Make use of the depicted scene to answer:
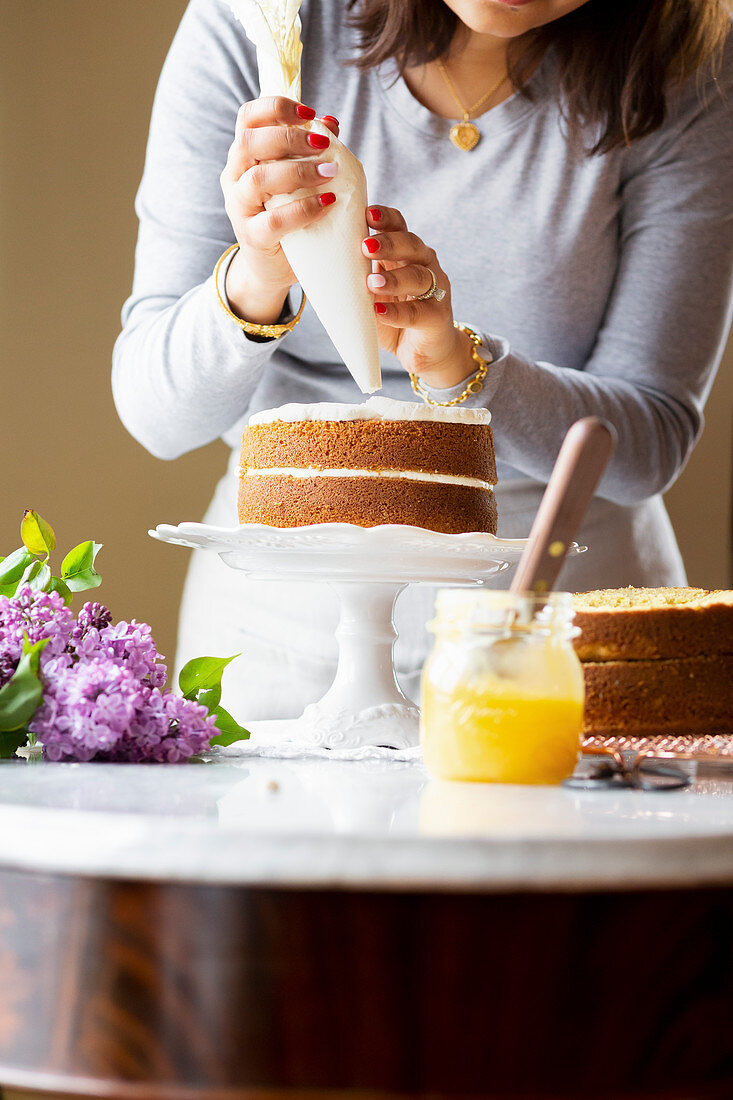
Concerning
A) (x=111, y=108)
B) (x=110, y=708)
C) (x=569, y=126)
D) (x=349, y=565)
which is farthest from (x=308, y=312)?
(x=111, y=108)

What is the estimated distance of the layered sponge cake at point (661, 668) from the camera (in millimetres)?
750

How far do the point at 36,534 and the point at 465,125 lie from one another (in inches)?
31.1

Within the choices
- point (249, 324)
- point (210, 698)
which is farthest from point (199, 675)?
point (249, 324)

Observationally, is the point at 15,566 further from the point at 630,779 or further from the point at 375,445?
the point at 630,779

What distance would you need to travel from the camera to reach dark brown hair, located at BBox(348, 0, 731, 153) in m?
1.31

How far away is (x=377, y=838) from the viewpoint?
43 centimetres

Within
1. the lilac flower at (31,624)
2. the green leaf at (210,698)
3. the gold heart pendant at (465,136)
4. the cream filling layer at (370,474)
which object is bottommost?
the green leaf at (210,698)

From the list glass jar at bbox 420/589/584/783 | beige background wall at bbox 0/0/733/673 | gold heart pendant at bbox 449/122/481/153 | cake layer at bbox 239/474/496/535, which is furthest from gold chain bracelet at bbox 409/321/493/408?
beige background wall at bbox 0/0/733/673

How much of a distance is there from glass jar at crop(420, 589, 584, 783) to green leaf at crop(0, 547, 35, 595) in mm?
361

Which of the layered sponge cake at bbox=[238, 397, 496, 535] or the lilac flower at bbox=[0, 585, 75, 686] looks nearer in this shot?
the lilac flower at bbox=[0, 585, 75, 686]

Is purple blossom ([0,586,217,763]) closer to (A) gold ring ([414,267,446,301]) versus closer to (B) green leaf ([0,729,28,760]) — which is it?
(B) green leaf ([0,729,28,760])

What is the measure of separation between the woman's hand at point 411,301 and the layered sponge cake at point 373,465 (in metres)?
0.07

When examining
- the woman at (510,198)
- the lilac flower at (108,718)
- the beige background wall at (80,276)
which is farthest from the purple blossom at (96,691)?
the beige background wall at (80,276)

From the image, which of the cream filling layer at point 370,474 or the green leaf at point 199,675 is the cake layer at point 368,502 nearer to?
the cream filling layer at point 370,474
